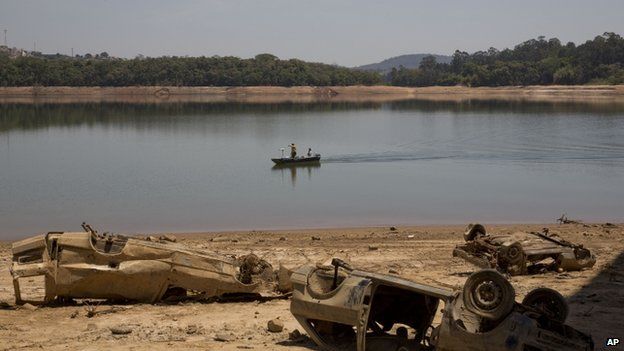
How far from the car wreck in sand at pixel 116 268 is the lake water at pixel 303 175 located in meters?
13.4

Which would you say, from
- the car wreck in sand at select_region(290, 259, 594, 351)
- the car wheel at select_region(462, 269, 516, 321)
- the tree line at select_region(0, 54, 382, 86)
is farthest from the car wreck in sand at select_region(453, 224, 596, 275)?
the tree line at select_region(0, 54, 382, 86)

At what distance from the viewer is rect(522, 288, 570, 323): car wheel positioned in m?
9.37

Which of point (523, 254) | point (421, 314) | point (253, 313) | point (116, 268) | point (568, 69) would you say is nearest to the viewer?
point (421, 314)

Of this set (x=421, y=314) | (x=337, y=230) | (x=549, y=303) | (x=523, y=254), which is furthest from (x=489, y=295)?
(x=337, y=230)

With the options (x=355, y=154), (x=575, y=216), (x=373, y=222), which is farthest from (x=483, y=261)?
(x=355, y=154)

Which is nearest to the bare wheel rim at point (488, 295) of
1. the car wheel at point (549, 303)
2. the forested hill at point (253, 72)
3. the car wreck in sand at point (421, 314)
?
the car wreck in sand at point (421, 314)

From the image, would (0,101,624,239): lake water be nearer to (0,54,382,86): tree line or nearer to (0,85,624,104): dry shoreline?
(0,85,624,104): dry shoreline

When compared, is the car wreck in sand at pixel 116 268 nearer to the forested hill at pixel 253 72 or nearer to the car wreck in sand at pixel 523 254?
the car wreck in sand at pixel 523 254

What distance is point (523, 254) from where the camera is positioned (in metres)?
15.8

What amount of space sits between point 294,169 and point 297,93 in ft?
414

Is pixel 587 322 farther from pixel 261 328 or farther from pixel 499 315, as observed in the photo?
pixel 261 328

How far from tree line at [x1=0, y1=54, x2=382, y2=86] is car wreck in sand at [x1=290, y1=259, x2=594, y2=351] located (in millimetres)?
156616

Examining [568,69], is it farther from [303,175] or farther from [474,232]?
[474,232]

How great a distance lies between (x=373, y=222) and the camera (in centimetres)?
2886
